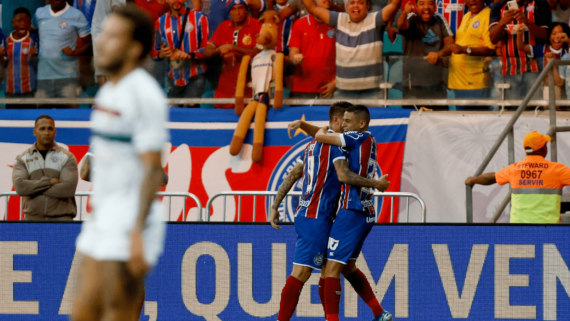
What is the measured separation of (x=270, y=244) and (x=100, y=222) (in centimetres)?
428

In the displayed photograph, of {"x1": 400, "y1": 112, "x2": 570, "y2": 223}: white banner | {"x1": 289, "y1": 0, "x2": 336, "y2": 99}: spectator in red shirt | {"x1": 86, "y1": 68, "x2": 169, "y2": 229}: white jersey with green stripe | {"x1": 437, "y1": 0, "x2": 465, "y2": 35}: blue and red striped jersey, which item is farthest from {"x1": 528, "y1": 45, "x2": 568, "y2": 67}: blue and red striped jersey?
{"x1": 86, "y1": 68, "x2": 169, "y2": 229}: white jersey with green stripe

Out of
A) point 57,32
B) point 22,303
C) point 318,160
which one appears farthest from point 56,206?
point 57,32

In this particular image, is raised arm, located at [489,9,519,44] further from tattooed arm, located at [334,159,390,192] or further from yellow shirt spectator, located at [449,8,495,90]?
tattooed arm, located at [334,159,390,192]

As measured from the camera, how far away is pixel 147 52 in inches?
133

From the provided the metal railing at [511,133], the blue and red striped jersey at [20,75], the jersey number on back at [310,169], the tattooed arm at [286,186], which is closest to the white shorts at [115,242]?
the jersey number on back at [310,169]

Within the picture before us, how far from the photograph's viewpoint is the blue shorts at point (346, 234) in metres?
6.24

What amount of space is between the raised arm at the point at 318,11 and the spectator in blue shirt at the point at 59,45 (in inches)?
144

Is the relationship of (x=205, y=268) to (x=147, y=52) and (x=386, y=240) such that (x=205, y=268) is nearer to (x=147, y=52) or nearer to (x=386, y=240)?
(x=386, y=240)

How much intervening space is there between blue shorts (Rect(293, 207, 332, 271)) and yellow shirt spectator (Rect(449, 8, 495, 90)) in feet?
16.6

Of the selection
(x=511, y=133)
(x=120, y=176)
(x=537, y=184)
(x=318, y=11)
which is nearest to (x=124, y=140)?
(x=120, y=176)

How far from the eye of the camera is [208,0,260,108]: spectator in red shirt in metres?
11.2

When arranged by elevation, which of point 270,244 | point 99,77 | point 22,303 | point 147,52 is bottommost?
point 22,303

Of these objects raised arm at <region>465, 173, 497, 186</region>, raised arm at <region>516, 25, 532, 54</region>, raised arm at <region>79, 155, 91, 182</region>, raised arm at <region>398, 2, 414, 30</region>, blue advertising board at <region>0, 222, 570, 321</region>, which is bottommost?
blue advertising board at <region>0, 222, 570, 321</region>

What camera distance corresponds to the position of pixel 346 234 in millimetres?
6238
